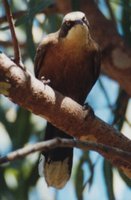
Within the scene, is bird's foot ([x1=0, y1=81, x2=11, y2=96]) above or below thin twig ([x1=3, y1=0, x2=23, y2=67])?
below

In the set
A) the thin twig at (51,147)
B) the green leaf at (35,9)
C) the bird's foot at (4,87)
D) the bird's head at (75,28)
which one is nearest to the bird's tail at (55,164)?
the bird's head at (75,28)

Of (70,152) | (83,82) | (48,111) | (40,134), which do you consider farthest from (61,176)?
(40,134)

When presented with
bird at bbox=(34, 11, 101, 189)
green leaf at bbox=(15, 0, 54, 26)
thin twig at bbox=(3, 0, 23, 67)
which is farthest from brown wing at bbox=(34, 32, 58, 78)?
thin twig at bbox=(3, 0, 23, 67)

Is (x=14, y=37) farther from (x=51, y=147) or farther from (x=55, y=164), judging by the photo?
(x=55, y=164)

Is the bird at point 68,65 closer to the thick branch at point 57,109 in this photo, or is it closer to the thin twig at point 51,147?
the thick branch at point 57,109

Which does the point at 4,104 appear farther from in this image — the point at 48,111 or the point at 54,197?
the point at 48,111

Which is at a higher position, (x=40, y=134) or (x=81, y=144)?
(x=81, y=144)

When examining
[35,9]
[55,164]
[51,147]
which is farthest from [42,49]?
[51,147]

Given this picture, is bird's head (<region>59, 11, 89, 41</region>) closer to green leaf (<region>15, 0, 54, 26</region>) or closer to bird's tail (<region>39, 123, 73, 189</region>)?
green leaf (<region>15, 0, 54, 26</region>)
